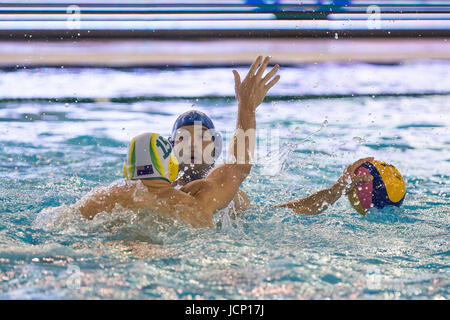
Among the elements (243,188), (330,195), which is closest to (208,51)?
(243,188)

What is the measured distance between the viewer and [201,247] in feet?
8.38

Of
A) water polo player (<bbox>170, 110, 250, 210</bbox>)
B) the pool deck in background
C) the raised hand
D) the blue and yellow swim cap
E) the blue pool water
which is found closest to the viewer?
the blue pool water

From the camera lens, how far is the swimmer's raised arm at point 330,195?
10.4 feet

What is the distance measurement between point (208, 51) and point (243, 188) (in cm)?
344

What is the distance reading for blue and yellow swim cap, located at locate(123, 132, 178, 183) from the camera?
2584mm

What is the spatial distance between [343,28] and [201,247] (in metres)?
5.66

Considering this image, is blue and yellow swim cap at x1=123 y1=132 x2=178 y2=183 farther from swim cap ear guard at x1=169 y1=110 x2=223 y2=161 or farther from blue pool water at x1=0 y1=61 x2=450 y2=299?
swim cap ear guard at x1=169 y1=110 x2=223 y2=161

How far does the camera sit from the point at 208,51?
7195 millimetres

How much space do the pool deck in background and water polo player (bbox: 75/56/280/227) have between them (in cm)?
416

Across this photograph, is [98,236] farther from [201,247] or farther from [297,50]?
[297,50]

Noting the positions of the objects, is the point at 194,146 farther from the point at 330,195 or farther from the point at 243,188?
the point at 243,188

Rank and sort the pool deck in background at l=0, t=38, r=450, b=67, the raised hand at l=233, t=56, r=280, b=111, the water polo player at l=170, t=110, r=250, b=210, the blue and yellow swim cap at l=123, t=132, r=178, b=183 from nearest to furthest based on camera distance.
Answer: the blue and yellow swim cap at l=123, t=132, r=178, b=183 → the raised hand at l=233, t=56, r=280, b=111 → the water polo player at l=170, t=110, r=250, b=210 → the pool deck in background at l=0, t=38, r=450, b=67

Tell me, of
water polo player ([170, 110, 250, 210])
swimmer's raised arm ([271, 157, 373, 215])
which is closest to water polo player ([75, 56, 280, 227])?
water polo player ([170, 110, 250, 210])
